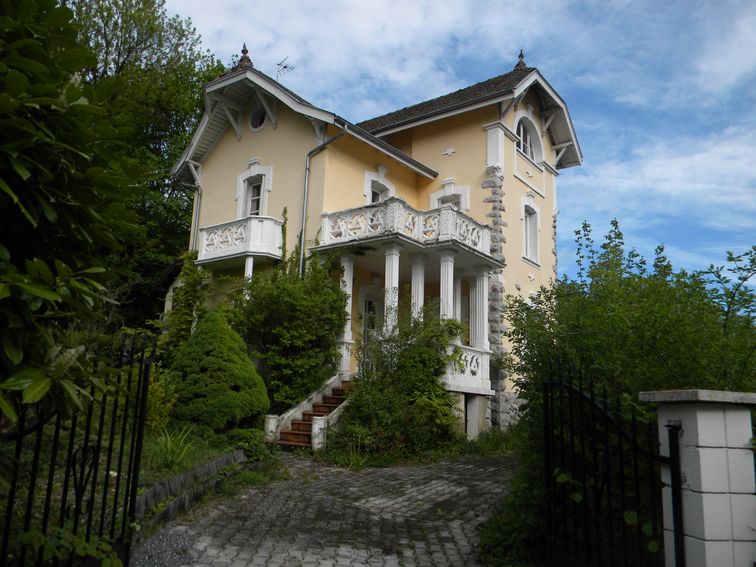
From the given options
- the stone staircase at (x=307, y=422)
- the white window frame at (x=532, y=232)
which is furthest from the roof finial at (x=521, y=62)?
the stone staircase at (x=307, y=422)

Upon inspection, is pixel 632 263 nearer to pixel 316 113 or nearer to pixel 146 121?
pixel 316 113

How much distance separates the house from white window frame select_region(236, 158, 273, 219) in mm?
39

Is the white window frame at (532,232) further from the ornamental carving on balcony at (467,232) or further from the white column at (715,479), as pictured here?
the white column at (715,479)

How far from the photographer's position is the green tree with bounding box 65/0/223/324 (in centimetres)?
2169

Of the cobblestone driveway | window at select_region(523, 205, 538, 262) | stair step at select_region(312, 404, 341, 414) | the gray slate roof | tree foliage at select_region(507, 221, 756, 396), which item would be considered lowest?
the cobblestone driveway

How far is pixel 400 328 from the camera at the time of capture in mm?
12352

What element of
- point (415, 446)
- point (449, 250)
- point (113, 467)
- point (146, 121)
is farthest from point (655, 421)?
point (146, 121)

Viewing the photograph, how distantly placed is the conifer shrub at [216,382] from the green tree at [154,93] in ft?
37.6

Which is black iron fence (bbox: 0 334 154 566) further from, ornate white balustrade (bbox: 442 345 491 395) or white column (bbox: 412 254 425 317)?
white column (bbox: 412 254 425 317)

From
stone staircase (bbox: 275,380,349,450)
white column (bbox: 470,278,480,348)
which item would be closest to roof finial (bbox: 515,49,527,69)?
white column (bbox: 470,278,480,348)

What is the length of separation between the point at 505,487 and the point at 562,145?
14100 millimetres

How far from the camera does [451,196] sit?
1722 centimetres

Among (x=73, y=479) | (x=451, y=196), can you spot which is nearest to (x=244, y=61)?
(x=451, y=196)

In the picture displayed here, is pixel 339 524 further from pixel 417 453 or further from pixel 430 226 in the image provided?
pixel 430 226
